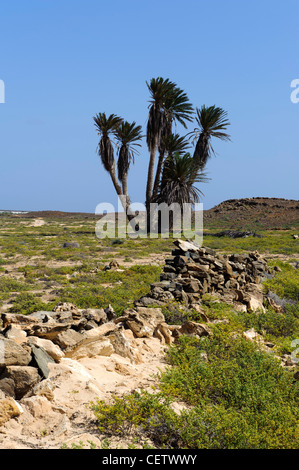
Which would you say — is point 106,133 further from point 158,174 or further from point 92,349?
point 92,349

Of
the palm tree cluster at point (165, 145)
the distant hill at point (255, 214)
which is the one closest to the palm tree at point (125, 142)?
the palm tree cluster at point (165, 145)

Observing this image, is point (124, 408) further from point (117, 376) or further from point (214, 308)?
point (214, 308)

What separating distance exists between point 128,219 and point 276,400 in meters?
30.5

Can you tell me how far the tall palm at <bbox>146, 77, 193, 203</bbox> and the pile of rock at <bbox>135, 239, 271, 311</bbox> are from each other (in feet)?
64.8

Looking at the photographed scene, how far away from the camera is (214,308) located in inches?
326

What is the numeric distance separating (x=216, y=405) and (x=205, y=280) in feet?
19.9

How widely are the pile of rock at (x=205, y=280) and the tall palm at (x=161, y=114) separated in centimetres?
1974

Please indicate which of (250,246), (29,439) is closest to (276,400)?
(29,439)

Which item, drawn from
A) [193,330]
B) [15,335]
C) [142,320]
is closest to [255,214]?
[193,330]

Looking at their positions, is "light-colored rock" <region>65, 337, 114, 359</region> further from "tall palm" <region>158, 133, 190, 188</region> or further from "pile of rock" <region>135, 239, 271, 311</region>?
"tall palm" <region>158, 133, 190, 188</region>

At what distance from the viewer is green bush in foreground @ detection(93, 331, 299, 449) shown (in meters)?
3.57

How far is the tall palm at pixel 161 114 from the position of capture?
3008cm

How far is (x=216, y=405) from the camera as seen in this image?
404 cm

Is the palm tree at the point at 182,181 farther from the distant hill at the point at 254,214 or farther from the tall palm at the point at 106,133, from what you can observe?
the distant hill at the point at 254,214
